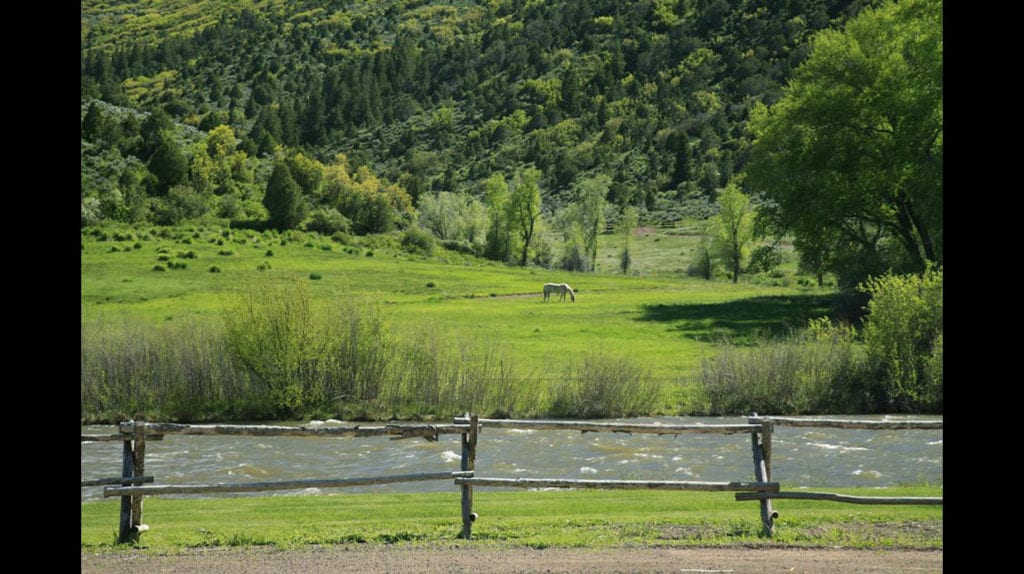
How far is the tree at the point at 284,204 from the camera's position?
279ft

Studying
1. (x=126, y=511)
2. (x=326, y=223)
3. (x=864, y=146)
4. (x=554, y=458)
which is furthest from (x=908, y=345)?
(x=326, y=223)

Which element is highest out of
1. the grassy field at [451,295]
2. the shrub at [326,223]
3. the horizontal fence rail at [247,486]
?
the shrub at [326,223]

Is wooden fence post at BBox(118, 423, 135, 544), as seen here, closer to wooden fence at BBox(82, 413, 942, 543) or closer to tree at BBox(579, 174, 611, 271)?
wooden fence at BBox(82, 413, 942, 543)

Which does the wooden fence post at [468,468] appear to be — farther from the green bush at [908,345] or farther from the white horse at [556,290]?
the white horse at [556,290]

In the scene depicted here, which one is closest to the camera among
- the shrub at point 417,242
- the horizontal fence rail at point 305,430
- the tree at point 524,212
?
the horizontal fence rail at point 305,430

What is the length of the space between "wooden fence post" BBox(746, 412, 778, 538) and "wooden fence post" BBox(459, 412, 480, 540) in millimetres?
3472

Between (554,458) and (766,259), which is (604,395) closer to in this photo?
(554,458)

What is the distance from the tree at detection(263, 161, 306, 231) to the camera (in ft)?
279

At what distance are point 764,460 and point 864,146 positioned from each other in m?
39.3

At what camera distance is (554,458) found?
23.6 m

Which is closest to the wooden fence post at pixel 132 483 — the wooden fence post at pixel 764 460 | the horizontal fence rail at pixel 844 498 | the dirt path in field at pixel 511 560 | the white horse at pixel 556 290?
the dirt path in field at pixel 511 560

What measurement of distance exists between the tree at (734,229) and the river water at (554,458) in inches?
2322
